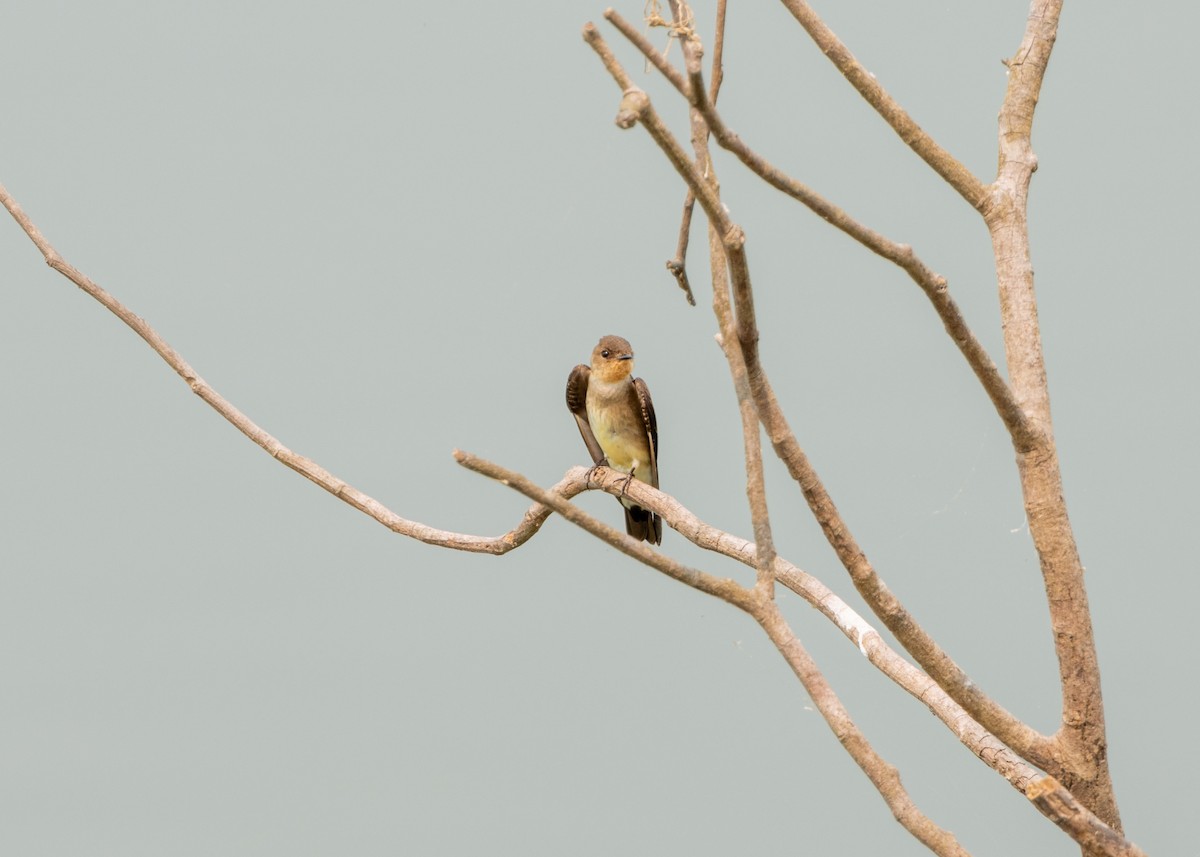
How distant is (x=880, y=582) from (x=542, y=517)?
3.00 ft

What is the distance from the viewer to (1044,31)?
285 cm

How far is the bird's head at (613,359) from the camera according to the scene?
14.8 feet

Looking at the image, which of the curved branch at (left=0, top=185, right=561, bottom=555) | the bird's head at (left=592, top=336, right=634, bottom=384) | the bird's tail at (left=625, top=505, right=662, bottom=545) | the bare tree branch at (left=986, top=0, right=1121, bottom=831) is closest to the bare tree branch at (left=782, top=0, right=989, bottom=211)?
the bare tree branch at (left=986, top=0, right=1121, bottom=831)

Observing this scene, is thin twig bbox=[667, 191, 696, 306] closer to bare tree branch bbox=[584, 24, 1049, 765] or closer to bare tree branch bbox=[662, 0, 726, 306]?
bare tree branch bbox=[662, 0, 726, 306]

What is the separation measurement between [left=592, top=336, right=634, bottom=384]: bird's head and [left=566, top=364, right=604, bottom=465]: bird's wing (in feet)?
0.34

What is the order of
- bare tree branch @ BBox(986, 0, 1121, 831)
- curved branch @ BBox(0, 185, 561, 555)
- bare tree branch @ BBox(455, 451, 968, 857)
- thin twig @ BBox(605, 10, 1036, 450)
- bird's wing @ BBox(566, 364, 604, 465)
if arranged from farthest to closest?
bird's wing @ BBox(566, 364, 604, 465)
curved branch @ BBox(0, 185, 561, 555)
bare tree branch @ BBox(986, 0, 1121, 831)
bare tree branch @ BBox(455, 451, 968, 857)
thin twig @ BBox(605, 10, 1036, 450)

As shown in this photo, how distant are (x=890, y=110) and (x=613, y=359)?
1.92 metres

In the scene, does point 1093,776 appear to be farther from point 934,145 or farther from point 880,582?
point 934,145

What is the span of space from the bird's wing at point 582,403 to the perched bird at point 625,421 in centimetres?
5

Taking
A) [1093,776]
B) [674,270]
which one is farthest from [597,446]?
[1093,776]

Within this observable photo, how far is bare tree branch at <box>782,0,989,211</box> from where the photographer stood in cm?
266

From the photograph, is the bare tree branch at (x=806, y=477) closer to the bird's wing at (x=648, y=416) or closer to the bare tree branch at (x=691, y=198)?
the bare tree branch at (x=691, y=198)

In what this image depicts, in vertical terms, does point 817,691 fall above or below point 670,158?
below

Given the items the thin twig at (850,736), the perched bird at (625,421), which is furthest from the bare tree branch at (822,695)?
the perched bird at (625,421)
